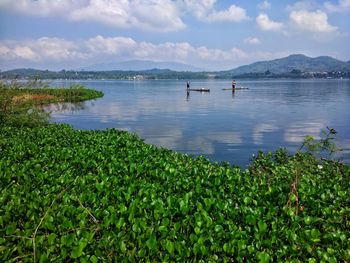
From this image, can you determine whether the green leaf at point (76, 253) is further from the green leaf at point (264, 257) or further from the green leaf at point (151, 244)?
the green leaf at point (264, 257)

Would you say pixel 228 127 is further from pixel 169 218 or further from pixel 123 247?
pixel 123 247

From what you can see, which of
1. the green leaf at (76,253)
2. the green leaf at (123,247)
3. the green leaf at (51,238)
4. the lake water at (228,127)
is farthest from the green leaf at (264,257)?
the lake water at (228,127)

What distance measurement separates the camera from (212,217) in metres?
6.59

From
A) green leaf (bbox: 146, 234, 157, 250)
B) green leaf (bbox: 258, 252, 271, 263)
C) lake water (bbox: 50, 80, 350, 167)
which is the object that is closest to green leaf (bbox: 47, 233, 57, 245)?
green leaf (bbox: 146, 234, 157, 250)

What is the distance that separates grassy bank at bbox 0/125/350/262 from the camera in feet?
18.1

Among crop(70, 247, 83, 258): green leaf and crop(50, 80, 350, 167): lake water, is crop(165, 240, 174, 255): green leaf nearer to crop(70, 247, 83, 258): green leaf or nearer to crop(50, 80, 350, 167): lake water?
crop(70, 247, 83, 258): green leaf

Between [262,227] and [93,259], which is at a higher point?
[262,227]

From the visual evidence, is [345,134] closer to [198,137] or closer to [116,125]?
[198,137]

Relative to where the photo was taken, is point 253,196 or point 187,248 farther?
point 253,196

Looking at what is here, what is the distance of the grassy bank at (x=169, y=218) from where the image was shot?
217 inches

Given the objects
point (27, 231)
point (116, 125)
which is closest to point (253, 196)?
point (27, 231)

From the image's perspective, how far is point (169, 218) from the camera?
6.56m

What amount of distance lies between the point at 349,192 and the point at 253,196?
7.64 feet

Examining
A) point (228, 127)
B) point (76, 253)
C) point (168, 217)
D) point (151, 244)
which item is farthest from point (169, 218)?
point (228, 127)
